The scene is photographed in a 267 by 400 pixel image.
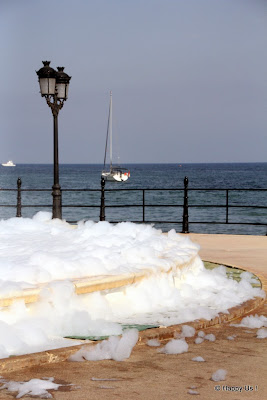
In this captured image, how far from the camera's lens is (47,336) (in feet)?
16.7

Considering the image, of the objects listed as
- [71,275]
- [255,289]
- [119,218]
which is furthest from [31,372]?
[119,218]

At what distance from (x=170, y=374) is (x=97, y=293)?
4.91 ft

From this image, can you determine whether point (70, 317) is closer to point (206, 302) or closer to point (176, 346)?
point (176, 346)

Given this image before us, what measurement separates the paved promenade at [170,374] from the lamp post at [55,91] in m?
9.18

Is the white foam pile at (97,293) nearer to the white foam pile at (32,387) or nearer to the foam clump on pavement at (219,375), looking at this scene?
the white foam pile at (32,387)

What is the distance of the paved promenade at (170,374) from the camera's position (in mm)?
4016

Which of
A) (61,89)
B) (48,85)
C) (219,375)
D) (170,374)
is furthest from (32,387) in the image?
(61,89)

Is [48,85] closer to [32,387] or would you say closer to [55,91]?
[55,91]

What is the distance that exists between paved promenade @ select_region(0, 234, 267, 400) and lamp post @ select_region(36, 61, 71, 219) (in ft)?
30.1

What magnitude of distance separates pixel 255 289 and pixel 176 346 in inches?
92.3

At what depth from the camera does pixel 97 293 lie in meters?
5.76

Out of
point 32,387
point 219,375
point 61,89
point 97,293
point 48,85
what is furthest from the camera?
point 61,89

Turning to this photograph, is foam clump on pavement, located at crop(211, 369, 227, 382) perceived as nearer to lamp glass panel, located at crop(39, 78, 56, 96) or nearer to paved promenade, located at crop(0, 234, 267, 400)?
paved promenade, located at crop(0, 234, 267, 400)

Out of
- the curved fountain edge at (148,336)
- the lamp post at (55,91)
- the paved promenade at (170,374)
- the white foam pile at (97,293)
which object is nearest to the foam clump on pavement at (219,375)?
the paved promenade at (170,374)
